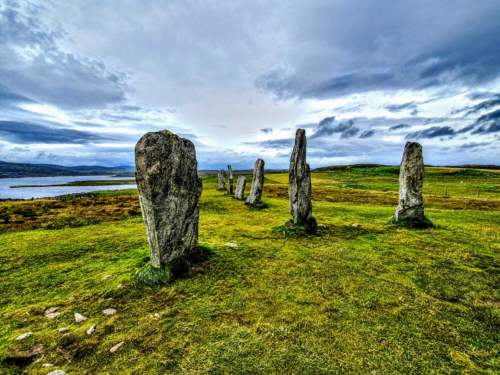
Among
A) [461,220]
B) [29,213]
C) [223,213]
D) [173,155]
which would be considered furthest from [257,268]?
[29,213]

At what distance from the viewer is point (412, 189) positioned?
605 inches

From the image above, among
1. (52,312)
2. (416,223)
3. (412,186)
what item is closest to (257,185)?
(412,186)

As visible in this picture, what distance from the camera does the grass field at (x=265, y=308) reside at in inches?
190

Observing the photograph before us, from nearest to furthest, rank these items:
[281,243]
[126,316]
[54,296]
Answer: [126,316] < [54,296] < [281,243]

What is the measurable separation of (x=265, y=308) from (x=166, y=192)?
4.55m

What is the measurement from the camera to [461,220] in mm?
17953

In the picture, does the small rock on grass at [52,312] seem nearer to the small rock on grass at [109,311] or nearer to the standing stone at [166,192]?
the small rock on grass at [109,311]

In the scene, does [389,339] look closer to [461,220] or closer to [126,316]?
[126,316]

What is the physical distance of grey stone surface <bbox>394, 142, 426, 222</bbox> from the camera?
608 inches

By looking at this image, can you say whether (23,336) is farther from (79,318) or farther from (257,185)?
(257,185)

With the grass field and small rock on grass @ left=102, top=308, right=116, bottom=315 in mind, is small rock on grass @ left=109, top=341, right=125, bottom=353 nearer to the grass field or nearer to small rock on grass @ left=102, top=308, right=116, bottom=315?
the grass field

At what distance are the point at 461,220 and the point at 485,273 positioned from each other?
1161cm

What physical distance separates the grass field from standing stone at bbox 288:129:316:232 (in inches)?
77.1

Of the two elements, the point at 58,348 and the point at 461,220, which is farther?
the point at 461,220
